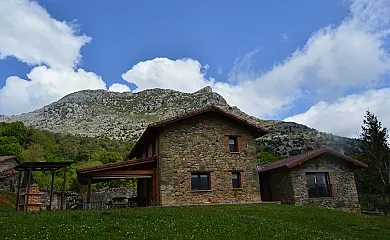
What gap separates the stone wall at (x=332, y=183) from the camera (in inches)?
947

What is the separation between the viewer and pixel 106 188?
3975cm

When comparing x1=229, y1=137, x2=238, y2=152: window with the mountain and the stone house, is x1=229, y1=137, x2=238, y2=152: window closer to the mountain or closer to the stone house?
the stone house

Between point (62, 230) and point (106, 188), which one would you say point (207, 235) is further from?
point (106, 188)

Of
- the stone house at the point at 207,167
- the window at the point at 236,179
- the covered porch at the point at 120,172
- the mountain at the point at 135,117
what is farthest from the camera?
the mountain at the point at 135,117

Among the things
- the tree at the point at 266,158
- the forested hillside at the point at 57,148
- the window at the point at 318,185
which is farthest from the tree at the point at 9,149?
the window at the point at 318,185

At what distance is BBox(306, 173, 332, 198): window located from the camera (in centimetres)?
2466

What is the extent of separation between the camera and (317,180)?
82.0 feet

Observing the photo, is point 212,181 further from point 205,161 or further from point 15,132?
point 15,132

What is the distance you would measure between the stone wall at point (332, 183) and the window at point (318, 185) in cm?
31

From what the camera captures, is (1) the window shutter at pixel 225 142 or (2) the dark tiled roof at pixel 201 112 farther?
Result: (1) the window shutter at pixel 225 142

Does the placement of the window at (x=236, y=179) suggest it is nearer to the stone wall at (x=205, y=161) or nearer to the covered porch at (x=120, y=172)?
the stone wall at (x=205, y=161)

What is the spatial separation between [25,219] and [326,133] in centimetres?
6347

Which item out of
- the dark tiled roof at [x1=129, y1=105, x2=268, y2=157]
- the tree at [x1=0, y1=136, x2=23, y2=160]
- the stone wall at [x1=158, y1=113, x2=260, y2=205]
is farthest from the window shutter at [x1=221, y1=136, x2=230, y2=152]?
the tree at [x1=0, y1=136, x2=23, y2=160]

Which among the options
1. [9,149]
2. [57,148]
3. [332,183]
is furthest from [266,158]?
[9,149]
